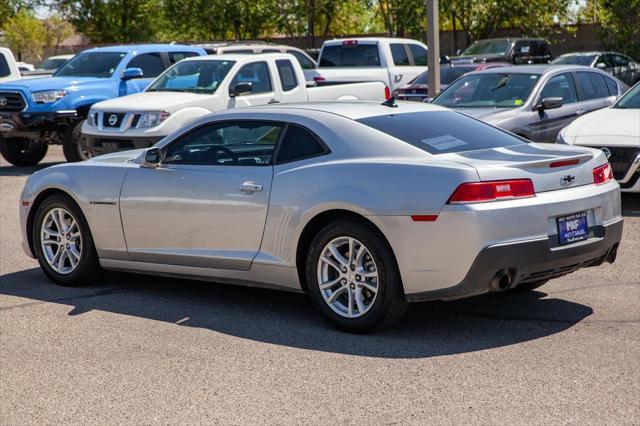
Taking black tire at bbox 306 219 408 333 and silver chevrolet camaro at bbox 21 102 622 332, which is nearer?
silver chevrolet camaro at bbox 21 102 622 332

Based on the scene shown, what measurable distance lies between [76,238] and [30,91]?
9718 millimetres

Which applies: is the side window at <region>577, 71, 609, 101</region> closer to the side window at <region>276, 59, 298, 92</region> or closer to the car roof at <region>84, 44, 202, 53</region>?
the side window at <region>276, 59, 298, 92</region>

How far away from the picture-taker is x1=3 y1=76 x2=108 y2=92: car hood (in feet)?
58.0

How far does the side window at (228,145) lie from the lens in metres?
7.50

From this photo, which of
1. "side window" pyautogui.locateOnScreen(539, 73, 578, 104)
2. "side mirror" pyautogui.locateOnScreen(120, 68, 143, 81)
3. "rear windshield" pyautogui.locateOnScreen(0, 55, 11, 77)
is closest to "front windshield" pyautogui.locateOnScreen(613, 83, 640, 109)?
"side window" pyautogui.locateOnScreen(539, 73, 578, 104)

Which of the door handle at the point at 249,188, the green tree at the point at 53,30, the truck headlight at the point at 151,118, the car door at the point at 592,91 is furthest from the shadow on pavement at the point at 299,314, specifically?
the green tree at the point at 53,30

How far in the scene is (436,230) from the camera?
6.44m

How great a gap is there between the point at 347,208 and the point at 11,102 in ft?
40.2

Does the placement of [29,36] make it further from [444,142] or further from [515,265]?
[515,265]

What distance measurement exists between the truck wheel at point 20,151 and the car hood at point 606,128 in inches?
403

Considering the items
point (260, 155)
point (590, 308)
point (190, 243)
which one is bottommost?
point (590, 308)

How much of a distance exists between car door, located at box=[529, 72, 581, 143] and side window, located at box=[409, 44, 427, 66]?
9.26 m

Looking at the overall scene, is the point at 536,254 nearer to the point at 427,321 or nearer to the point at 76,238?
the point at 427,321

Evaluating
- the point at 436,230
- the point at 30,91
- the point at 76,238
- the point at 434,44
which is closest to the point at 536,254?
the point at 436,230
